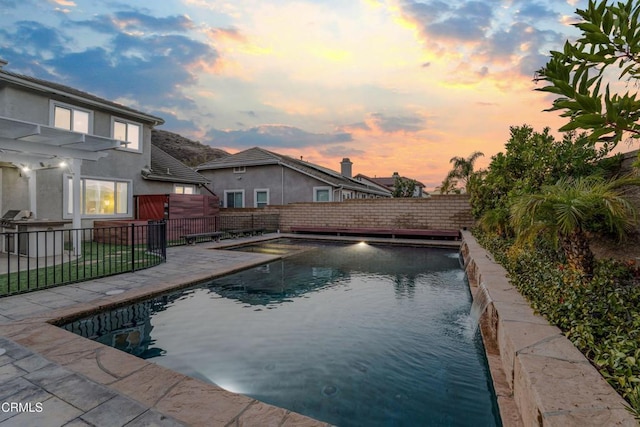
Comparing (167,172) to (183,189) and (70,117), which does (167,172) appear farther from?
(70,117)

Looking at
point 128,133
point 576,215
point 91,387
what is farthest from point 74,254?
point 576,215

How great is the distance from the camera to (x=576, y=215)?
3826mm

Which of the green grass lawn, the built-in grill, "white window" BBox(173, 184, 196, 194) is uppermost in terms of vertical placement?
"white window" BBox(173, 184, 196, 194)

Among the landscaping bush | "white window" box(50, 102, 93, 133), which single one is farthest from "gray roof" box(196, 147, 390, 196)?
the landscaping bush

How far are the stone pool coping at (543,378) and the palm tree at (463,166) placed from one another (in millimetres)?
23700

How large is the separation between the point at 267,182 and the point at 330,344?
1780cm

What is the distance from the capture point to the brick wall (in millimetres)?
14602

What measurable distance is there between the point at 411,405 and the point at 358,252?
865 cm

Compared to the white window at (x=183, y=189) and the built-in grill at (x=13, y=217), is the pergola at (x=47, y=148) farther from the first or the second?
the white window at (x=183, y=189)

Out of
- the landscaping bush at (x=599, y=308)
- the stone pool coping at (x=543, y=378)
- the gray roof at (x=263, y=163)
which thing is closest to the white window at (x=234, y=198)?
the gray roof at (x=263, y=163)

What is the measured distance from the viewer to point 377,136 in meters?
19.8

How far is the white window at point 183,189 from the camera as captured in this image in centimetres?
1592

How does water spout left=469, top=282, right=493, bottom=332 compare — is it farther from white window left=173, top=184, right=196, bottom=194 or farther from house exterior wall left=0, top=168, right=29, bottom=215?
white window left=173, top=184, right=196, bottom=194

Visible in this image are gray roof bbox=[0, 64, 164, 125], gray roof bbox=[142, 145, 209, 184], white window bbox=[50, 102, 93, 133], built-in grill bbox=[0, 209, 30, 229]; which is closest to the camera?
built-in grill bbox=[0, 209, 30, 229]
